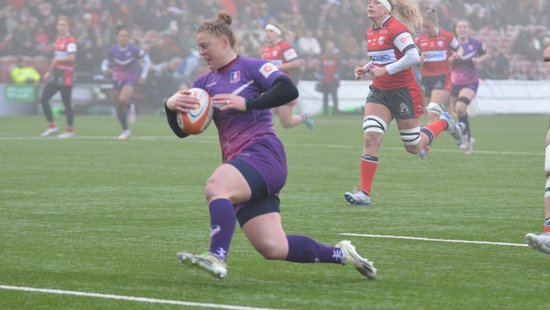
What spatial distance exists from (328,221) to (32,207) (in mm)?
2966

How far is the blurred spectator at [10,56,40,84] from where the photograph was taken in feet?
113

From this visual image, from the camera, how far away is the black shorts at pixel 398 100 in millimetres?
12906

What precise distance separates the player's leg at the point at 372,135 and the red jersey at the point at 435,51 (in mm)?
8364

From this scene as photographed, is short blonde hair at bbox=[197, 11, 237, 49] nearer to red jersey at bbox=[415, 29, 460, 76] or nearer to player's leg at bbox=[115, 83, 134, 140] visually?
red jersey at bbox=[415, 29, 460, 76]

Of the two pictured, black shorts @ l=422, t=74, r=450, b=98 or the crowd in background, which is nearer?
black shorts @ l=422, t=74, r=450, b=98

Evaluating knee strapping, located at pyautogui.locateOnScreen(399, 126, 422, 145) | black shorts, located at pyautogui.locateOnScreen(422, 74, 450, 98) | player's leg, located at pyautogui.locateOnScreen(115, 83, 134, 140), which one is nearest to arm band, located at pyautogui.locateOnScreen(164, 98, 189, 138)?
knee strapping, located at pyautogui.locateOnScreen(399, 126, 422, 145)

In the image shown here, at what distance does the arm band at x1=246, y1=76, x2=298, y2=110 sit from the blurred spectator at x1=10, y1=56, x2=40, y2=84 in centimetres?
2794

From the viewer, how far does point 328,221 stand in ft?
35.2

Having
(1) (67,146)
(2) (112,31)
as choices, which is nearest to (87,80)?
(2) (112,31)

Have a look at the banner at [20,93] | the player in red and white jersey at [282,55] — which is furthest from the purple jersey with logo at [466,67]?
the banner at [20,93]

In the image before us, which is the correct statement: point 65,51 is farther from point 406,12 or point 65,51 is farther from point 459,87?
point 406,12

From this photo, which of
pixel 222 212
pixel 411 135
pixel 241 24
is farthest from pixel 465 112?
pixel 241 24

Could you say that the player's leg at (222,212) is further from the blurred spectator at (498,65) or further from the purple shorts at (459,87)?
the blurred spectator at (498,65)

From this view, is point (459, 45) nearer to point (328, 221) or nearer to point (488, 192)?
point (488, 192)
